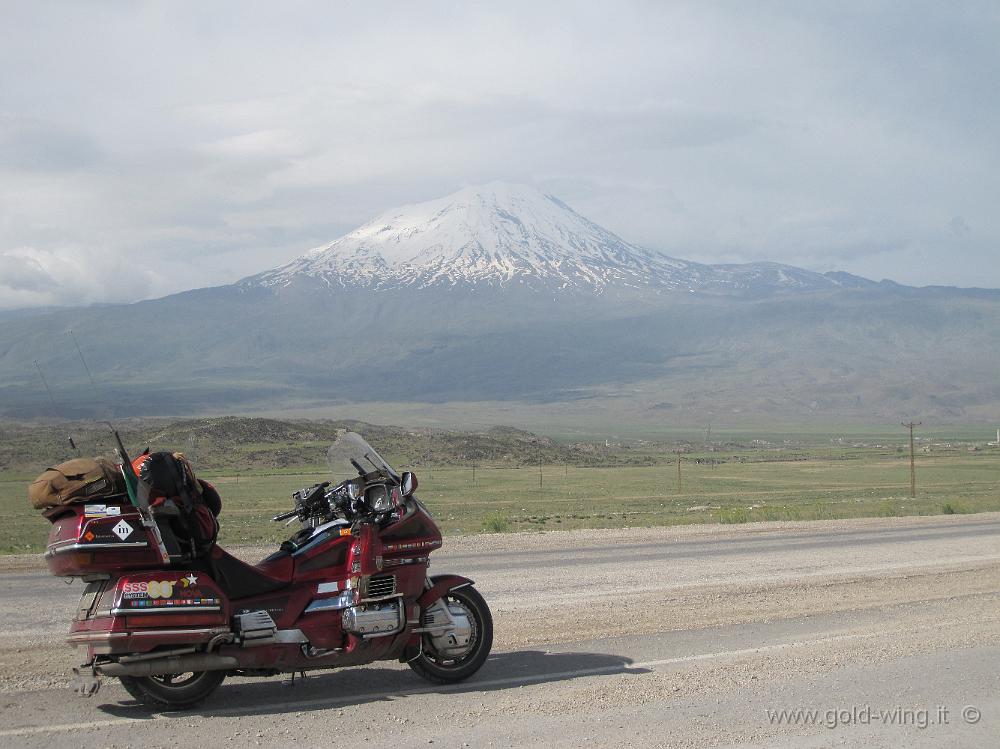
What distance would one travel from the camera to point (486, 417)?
7436 inches

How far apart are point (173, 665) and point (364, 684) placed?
1.57m

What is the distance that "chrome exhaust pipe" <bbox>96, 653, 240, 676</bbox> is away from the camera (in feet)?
24.7

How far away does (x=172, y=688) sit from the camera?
7.78 metres

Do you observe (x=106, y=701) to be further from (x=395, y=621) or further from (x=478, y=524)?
(x=478, y=524)

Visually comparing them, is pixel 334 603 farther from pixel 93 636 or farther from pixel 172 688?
pixel 93 636

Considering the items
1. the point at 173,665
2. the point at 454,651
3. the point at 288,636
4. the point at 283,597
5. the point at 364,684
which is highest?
the point at 283,597

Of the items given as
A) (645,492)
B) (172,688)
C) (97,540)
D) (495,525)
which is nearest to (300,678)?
(172,688)

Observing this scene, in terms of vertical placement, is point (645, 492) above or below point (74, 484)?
below

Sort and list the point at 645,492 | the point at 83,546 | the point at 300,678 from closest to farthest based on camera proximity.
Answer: the point at 83,546 < the point at 300,678 < the point at 645,492

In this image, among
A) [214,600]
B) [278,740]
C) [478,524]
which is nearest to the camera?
[278,740]

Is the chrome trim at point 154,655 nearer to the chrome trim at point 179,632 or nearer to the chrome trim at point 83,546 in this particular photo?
the chrome trim at point 179,632

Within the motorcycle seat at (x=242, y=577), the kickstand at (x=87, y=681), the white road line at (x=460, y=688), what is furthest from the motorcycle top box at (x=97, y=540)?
the white road line at (x=460, y=688)

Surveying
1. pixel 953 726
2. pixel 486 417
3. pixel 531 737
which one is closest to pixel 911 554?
pixel 953 726

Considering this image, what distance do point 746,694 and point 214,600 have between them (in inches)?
149
